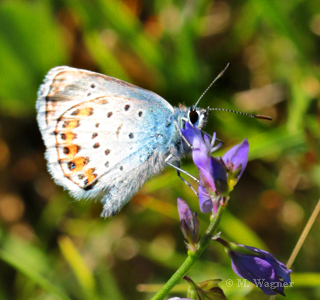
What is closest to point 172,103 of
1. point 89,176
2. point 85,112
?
point 85,112

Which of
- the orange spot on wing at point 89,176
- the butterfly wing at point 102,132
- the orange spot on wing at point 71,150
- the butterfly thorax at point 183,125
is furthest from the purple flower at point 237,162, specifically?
the orange spot on wing at point 71,150

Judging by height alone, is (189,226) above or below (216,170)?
below

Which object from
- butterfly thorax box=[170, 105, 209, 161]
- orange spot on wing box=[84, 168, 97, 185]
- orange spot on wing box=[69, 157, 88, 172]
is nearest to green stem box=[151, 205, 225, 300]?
butterfly thorax box=[170, 105, 209, 161]

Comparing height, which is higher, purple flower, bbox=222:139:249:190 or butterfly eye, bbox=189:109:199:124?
purple flower, bbox=222:139:249:190

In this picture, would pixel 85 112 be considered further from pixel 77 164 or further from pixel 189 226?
pixel 189 226

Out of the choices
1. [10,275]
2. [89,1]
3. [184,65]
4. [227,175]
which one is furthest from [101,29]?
[227,175]

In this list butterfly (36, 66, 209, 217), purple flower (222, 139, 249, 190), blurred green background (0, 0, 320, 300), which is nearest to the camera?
purple flower (222, 139, 249, 190)

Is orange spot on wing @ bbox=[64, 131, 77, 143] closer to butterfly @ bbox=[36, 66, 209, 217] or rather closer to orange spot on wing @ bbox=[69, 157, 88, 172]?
butterfly @ bbox=[36, 66, 209, 217]
